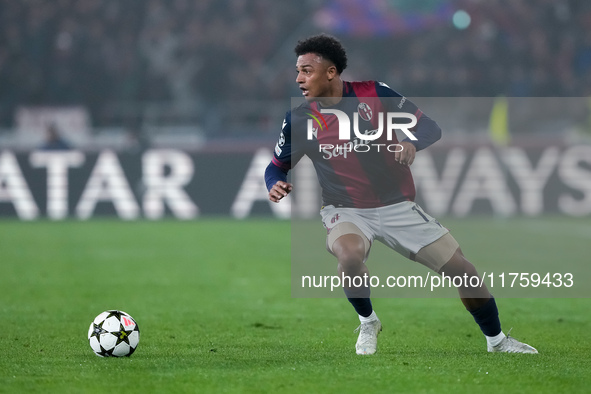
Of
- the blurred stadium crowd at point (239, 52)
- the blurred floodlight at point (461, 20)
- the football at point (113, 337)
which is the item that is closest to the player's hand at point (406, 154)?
the football at point (113, 337)

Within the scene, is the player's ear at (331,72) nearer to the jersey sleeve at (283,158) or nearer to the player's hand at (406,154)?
the jersey sleeve at (283,158)

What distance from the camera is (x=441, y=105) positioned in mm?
22781

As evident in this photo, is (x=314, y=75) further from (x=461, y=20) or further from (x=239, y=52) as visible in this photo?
(x=461, y=20)

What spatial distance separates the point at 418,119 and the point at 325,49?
30.9 inches

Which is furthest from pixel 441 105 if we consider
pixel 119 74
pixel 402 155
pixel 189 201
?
pixel 402 155

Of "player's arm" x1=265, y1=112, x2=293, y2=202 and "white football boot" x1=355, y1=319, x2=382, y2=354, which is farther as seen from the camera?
"player's arm" x1=265, y1=112, x2=293, y2=202

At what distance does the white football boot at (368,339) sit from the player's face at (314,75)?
1.59 m

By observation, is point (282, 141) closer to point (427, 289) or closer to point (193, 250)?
point (427, 289)

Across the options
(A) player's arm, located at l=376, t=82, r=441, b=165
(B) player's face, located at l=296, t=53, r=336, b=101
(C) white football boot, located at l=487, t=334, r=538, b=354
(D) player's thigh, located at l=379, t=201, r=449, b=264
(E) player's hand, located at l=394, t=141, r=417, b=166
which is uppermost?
(B) player's face, located at l=296, t=53, r=336, b=101

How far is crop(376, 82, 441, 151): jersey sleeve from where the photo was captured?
6039 mm

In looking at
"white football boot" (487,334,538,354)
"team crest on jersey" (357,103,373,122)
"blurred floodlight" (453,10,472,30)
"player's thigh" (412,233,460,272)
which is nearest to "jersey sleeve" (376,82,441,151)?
"team crest on jersey" (357,103,373,122)

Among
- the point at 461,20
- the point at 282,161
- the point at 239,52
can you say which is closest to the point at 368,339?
the point at 282,161

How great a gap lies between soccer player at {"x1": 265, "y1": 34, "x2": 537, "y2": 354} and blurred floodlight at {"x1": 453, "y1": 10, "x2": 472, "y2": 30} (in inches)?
813

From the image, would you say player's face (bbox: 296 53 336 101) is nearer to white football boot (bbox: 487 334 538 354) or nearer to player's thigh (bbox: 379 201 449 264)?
player's thigh (bbox: 379 201 449 264)
